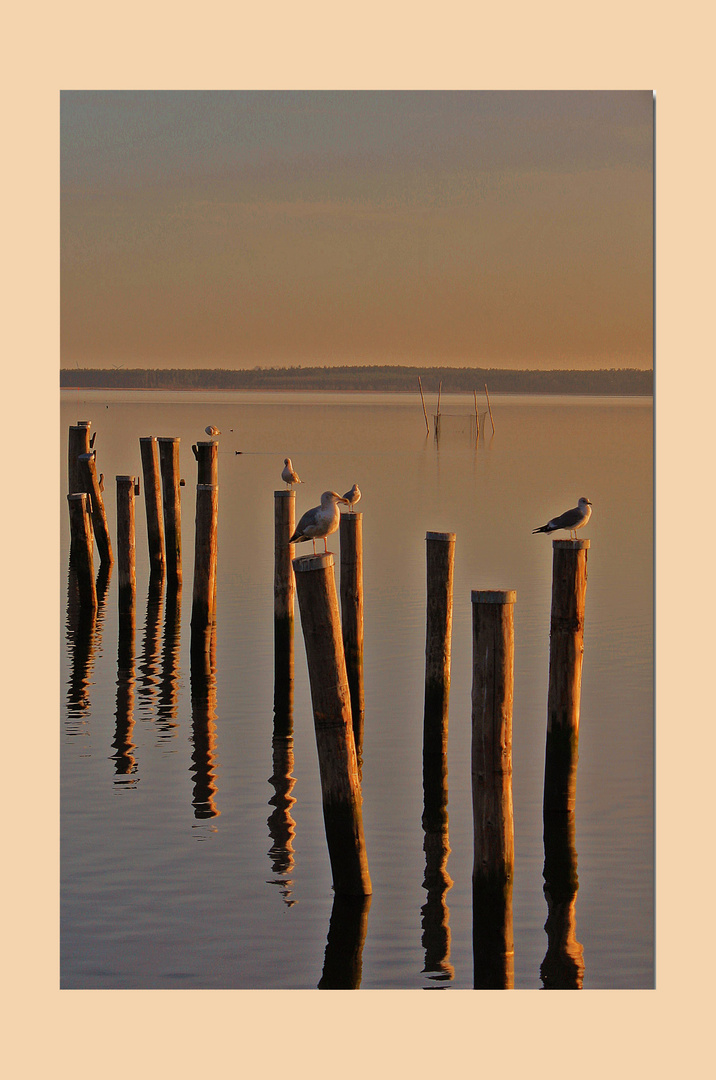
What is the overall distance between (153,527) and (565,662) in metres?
12.9

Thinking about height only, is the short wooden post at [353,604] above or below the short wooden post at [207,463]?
below

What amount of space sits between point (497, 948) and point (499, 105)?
20.8 ft

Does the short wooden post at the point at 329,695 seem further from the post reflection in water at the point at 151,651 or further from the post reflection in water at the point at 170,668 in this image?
the post reflection in water at the point at 151,651

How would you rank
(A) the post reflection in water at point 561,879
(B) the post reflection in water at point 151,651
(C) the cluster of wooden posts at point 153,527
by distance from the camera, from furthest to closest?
(C) the cluster of wooden posts at point 153,527
(B) the post reflection in water at point 151,651
(A) the post reflection in water at point 561,879

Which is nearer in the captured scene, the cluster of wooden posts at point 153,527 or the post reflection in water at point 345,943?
the post reflection in water at point 345,943

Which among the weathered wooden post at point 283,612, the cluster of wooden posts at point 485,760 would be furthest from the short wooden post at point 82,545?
the cluster of wooden posts at point 485,760

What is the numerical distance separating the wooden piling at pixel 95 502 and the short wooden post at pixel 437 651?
11027 mm

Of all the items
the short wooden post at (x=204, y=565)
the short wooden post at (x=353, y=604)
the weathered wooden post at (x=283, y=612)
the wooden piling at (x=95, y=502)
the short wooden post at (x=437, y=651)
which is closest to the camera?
the short wooden post at (x=437, y=651)

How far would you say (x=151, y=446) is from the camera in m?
22.2

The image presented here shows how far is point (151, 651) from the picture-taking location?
18391 mm

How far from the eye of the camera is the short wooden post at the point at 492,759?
347 inches

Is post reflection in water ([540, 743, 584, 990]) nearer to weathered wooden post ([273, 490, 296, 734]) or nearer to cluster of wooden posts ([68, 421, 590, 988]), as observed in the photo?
cluster of wooden posts ([68, 421, 590, 988])

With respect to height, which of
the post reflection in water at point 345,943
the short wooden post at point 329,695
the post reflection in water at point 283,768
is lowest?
the post reflection in water at point 345,943

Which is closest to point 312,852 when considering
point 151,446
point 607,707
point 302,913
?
point 302,913
